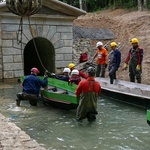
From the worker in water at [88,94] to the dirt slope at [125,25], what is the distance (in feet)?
22.9

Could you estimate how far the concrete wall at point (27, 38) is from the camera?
1508 cm

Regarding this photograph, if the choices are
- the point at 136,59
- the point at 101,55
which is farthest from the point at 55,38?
the point at 136,59

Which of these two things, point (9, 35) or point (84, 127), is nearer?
point (84, 127)

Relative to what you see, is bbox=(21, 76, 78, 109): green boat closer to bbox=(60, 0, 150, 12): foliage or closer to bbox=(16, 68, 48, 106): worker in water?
bbox=(16, 68, 48, 106): worker in water

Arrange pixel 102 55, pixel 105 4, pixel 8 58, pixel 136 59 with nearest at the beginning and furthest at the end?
pixel 136 59 → pixel 102 55 → pixel 8 58 → pixel 105 4

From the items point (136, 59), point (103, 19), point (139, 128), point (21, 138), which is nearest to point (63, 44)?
point (136, 59)

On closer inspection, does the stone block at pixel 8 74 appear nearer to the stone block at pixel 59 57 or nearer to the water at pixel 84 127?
the stone block at pixel 59 57

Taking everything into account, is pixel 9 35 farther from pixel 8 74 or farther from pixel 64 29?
pixel 64 29

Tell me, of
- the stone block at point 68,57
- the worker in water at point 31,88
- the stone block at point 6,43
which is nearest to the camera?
the worker in water at point 31,88

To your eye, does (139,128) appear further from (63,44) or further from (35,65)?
(35,65)

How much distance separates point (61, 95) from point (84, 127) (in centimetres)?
172

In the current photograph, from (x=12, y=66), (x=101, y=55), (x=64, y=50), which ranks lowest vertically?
(x=12, y=66)

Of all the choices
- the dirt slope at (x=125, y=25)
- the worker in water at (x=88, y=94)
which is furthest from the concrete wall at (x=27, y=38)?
the worker in water at (x=88, y=94)

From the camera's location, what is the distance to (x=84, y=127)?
26.1ft
